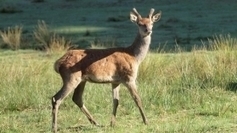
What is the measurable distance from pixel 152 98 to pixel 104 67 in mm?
2149

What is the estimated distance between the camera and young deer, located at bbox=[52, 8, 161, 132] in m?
10.1

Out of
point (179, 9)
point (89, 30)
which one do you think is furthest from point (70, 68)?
point (179, 9)

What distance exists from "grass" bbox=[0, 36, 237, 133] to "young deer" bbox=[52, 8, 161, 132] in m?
0.48

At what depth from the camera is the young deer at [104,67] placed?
10.1 meters

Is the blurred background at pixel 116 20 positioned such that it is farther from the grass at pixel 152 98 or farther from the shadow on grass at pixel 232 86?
the shadow on grass at pixel 232 86

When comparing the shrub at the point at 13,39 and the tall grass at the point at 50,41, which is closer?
the tall grass at the point at 50,41

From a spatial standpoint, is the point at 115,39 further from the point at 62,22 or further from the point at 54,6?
the point at 54,6

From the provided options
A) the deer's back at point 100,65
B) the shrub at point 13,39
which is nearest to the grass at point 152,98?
the deer's back at point 100,65

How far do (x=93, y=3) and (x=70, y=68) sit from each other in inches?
953

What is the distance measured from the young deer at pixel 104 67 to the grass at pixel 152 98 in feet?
1.57

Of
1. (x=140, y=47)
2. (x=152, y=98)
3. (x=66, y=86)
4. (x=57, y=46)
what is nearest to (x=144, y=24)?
(x=140, y=47)

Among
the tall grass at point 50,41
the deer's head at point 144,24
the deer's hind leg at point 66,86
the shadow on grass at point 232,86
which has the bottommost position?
the shadow on grass at point 232,86

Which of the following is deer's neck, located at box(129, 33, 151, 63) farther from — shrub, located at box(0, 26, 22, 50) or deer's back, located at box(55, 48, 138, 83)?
shrub, located at box(0, 26, 22, 50)

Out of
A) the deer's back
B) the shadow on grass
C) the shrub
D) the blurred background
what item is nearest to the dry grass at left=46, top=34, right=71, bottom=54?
the blurred background
